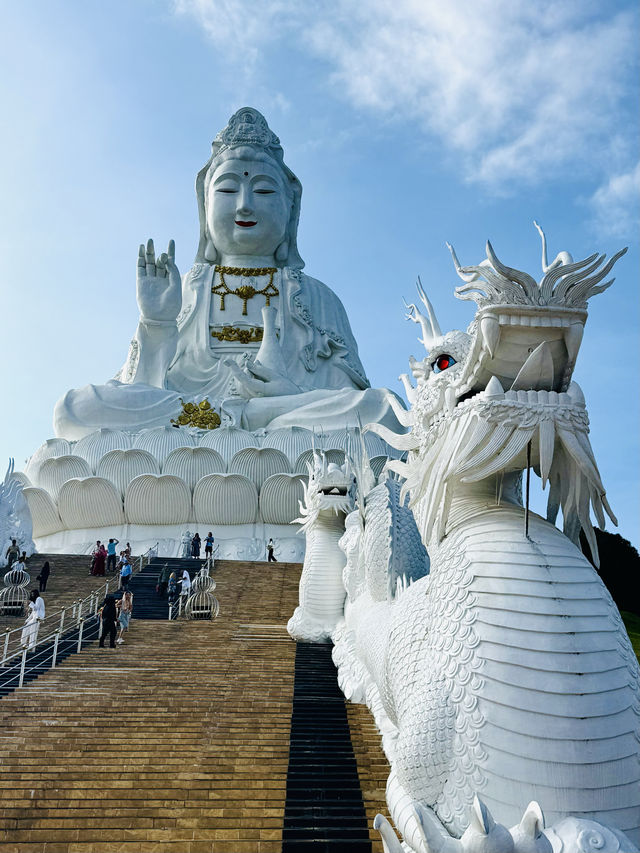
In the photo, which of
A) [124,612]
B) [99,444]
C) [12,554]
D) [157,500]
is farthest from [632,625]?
[99,444]

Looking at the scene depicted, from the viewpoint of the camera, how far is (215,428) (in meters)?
19.8

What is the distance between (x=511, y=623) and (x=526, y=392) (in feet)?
3.06

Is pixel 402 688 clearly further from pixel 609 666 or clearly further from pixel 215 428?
pixel 215 428

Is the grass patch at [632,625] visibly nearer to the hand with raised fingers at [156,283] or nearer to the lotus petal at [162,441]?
the lotus petal at [162,441]

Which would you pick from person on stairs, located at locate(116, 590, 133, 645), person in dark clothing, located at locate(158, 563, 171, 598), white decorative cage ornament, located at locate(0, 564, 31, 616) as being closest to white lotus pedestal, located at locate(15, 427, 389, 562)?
person in dark clothing, located at locate(158, 563, 171, 598)

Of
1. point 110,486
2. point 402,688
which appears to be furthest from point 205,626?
point 110,486

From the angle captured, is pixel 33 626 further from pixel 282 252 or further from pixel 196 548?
pixel 282 252

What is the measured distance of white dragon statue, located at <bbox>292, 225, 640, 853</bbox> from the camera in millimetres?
2693

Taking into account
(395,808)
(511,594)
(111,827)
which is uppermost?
(511,594)

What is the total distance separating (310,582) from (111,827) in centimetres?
503

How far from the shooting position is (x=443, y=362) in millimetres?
3840

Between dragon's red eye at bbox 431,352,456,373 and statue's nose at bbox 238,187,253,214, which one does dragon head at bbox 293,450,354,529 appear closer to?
dragon's red eye at bbox 431,352,456,373

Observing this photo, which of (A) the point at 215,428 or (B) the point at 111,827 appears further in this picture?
(A) the point at 215,428

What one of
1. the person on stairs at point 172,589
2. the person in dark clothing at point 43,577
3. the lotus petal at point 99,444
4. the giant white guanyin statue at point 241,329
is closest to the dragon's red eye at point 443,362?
the person on stairs at point 172,589
